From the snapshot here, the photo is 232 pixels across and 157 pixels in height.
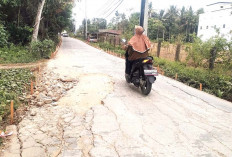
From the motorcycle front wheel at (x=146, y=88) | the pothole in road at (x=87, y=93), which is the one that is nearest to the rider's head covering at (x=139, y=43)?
the motorcycle front wheel at (x=146, y=88)

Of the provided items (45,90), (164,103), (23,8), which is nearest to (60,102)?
(45,90)

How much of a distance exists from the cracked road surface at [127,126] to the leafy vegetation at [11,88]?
1.98ft

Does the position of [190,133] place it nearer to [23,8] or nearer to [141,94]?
[141,94]

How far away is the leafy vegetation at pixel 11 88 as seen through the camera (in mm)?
4166

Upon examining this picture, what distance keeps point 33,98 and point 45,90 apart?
639 mm

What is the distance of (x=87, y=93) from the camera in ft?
16.9

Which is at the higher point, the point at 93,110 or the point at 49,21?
the point at 49,21

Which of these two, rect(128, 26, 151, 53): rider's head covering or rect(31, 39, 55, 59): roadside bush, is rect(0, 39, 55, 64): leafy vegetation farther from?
rect(128, 26, 151, 53): rider's head covering

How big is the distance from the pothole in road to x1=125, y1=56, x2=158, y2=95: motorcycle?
834mm

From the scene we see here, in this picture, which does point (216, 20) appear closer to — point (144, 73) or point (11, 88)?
point (144, 73)

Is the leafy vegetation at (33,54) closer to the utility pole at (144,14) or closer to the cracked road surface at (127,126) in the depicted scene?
the utility pole at (144,14)

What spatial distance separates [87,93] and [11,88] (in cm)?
225

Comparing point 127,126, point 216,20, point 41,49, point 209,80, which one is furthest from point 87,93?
point 216,20

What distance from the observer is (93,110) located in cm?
408
